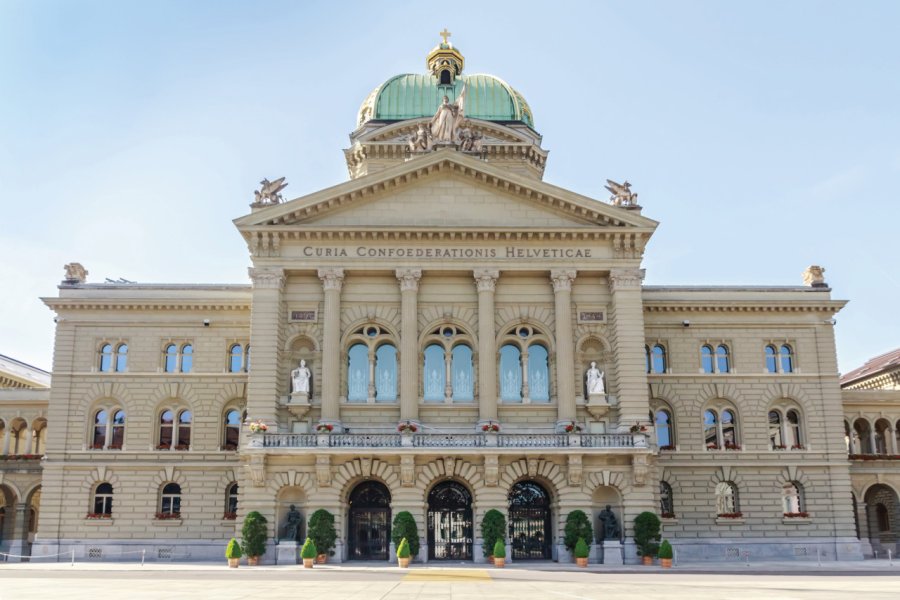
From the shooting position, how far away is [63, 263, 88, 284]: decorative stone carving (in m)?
53.0

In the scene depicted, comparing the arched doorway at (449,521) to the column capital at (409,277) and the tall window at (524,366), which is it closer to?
the tall window at (524,366)

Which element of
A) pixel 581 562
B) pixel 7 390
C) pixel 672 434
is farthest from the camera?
pixel 7 390

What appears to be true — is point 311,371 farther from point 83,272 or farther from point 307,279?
point 83,272

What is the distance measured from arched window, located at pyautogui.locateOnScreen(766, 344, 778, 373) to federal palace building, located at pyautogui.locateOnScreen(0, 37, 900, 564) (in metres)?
0.13

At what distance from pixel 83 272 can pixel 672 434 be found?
3558 cm

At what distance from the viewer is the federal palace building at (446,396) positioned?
1735 inches

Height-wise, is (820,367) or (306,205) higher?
(306,205)

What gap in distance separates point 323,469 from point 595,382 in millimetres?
14296

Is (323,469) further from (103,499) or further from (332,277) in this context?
(103,499)

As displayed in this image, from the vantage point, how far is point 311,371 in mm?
47094

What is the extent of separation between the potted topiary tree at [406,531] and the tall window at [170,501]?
14549mm

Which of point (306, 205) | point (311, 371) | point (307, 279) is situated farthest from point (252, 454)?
point (306, 205)

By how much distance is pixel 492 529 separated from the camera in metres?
42.6

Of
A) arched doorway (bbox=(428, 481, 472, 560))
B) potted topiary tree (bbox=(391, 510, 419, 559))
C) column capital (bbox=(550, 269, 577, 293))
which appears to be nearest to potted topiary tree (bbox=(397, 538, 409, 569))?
potted topiary tree (bbox=(391, 510, 419, 559))
